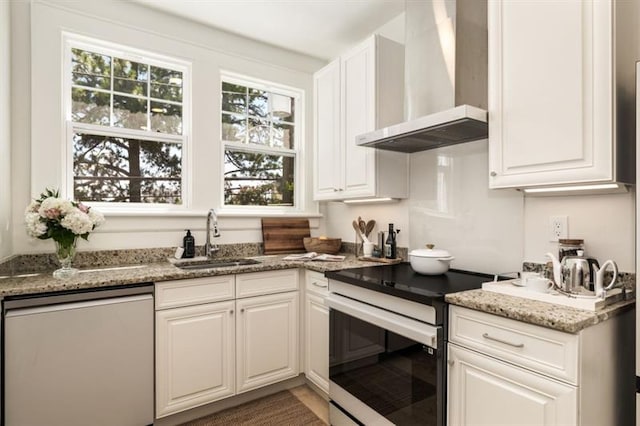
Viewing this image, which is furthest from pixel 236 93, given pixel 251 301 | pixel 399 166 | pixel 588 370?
pixel 588 370

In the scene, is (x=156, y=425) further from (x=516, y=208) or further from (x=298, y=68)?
(x=298, y=68)

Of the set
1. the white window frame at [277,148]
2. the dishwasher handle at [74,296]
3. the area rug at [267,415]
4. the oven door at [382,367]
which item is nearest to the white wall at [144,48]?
the white window frame at [277,148]

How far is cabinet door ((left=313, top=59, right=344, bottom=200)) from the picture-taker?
2.79 m

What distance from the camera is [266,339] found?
244 cm

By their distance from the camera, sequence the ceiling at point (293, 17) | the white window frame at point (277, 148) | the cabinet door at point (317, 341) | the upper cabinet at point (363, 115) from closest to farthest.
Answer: the cabinet door at point (317, 341), the upper cabinet at point (363, 115), the ceiling at point (293, 17), the white window frame at point (277, 148)

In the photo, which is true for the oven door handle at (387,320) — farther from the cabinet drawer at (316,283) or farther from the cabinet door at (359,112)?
the cabinet door at (359,112)

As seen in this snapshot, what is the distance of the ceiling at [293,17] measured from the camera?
8.41 ft

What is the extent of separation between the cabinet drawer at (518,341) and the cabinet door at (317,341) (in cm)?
101

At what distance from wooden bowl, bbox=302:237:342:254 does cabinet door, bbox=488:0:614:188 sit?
63.2 inches

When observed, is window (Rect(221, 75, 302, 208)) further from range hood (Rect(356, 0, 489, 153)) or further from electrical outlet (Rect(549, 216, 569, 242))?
electrical outlet (Rect(549, 216, 569, 242))

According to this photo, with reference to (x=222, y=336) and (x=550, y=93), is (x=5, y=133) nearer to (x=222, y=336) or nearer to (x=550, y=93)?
(x=222, y=336)

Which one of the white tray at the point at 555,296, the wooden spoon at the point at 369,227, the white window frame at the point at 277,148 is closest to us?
the white tray at the point at 555,296

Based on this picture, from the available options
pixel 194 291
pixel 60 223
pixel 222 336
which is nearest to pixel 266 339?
pixel 222 336

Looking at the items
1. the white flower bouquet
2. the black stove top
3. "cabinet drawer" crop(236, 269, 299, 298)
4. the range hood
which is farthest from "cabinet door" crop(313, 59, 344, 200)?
the white flower bouquet
